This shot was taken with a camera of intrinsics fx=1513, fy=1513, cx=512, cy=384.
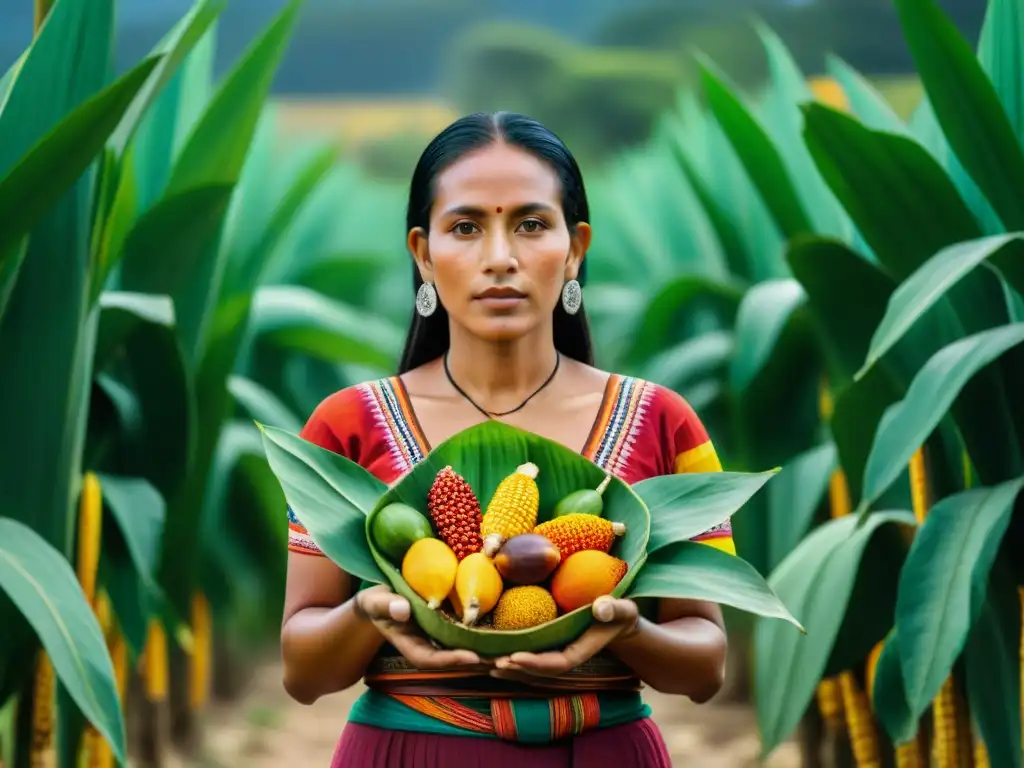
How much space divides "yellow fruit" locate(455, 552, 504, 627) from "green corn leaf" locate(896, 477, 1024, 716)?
781mm

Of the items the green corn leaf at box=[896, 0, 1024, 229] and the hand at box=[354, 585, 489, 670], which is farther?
the green corn leaf at box=[896, 0, 1024, 229]

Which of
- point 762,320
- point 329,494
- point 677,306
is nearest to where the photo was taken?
point 329,494

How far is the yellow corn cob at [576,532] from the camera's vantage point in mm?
1082

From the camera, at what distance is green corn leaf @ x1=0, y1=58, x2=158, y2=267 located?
164 cm

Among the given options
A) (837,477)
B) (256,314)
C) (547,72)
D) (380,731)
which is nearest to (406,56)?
(547,72)

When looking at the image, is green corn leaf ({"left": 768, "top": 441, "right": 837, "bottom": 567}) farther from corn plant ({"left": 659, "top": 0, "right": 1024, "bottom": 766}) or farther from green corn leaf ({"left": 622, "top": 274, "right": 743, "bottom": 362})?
green corn leaf ({"left": 622, "top": 274, "right": 743, "bottom": 362})

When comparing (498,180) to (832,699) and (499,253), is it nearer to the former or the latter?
(499,253)

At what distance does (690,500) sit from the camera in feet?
3.79

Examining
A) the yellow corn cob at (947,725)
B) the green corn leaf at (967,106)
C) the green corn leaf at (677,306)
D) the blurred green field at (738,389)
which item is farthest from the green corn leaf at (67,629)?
the green corn leaf at (677,306)

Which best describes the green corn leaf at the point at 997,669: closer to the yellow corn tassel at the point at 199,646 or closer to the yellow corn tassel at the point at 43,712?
the yellow corn tassel at the point at 43,712

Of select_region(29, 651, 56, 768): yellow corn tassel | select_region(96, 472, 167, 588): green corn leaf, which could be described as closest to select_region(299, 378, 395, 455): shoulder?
select_region(29, 651, 56, 768): yellow corn tassel

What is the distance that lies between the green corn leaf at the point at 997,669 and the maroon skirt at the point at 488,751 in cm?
84

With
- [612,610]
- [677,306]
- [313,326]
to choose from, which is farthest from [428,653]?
[677,306]

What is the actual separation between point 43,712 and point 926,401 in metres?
1.18
